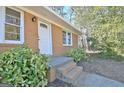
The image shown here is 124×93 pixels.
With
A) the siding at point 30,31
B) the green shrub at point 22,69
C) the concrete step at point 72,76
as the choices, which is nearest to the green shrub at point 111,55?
the siding at point 30,31

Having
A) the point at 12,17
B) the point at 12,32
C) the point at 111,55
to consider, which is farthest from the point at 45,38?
the point at 111,55

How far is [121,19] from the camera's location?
16781mm

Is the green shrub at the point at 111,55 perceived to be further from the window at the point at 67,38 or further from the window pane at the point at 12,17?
the window pane at the point at 12,17

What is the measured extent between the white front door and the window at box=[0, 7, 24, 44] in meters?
2.22

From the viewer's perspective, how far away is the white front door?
998 centimetres

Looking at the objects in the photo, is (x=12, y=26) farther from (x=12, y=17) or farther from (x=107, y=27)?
(x=107, y=27)

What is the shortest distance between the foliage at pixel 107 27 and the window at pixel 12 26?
33.8ft

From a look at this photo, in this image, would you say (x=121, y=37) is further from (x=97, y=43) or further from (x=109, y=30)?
(x=97, y=43)

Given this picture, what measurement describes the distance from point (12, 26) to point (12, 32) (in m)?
0.22

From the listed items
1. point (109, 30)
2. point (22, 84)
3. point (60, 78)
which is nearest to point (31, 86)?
point (22, 84)

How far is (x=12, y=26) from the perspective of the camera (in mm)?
7227

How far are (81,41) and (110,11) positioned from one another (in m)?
4.26

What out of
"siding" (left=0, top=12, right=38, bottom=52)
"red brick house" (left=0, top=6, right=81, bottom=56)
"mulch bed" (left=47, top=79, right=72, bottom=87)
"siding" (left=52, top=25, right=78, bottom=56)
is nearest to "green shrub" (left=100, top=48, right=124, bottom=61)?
"siding" (left=52, top=25, right=78, bottom=56)

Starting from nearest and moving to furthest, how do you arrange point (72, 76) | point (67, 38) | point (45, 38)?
point (72, 76), point (45, 38), point (67, 38)
